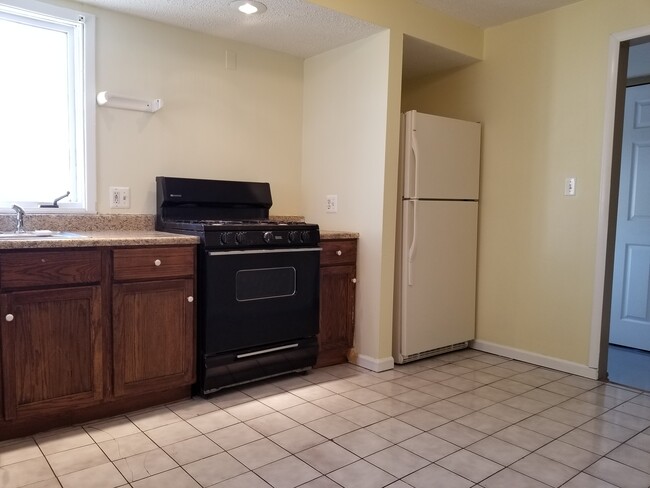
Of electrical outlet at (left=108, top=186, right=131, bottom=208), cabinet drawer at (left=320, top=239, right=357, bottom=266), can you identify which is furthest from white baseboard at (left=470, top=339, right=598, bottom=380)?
electrical outlet at (left=108, top=186, right=131, bottom=208)

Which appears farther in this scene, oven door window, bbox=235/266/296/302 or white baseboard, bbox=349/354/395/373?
white baseboard, bbox=349/354/395/373

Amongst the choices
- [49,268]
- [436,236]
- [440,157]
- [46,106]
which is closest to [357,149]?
[440,157]

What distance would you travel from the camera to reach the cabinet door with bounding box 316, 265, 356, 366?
3.13 m

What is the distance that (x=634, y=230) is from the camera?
3783 mm

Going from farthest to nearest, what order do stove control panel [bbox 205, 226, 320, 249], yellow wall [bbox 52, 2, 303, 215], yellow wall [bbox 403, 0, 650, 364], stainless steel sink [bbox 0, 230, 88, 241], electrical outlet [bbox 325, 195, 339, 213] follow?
electrical outlet [bbox 325, 195, 339, 213] → yellow wall [bbox 403, 0, 650, 364] → yellow wall [bbox 52, 2, 303, 215] → stove control panel [bbox 205, 226, 320, 249] → stainless steel sink [bbox 0, 230, 88, 241]

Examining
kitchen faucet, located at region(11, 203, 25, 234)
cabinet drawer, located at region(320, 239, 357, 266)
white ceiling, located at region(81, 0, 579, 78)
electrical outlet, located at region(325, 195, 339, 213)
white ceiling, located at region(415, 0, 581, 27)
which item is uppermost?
white ceiling, located at region(415, 0, 581, 27)

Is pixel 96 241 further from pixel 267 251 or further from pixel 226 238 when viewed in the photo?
pixel 267 251

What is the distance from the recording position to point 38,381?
212 cm

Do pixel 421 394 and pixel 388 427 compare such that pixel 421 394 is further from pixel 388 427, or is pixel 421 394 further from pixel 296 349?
pixel 296 349

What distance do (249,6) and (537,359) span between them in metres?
2.74

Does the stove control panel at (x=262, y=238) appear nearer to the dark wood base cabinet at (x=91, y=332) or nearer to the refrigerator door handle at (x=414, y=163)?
the dark wood base cabinet at (x=91, y=332)

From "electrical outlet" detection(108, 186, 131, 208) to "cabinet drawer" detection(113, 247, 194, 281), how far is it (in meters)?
0.65

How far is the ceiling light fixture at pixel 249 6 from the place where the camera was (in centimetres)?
262

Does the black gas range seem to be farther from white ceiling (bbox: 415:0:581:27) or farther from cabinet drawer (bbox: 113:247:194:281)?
white ceiling (bbox: 415:0:581:27)
